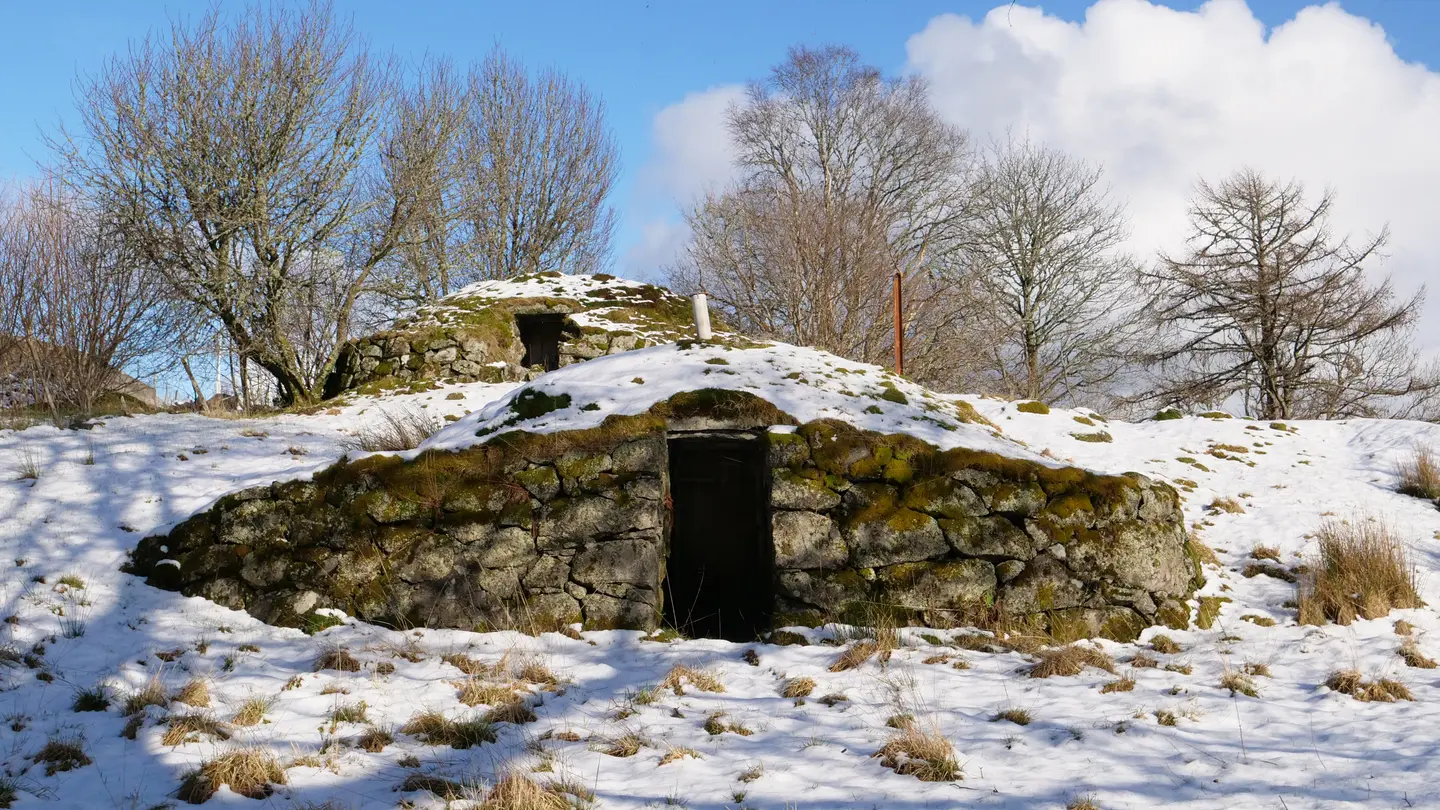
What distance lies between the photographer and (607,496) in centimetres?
563

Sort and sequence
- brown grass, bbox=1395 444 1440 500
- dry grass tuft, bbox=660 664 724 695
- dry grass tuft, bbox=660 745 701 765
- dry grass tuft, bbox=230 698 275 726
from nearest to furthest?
dry grass tuft, bbox=660 745 701 765
dry grass tuft, bbox=230 698 275 726
dry grass tuft, bbox=660 664 724 695
brown grass, bbox=1395 444 1440 500

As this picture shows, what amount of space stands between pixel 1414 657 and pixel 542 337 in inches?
465

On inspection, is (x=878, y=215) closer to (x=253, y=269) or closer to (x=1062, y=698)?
(x=253, y=269)

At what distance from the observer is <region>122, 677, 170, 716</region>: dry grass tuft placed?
4016mm

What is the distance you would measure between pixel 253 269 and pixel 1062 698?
12.3m

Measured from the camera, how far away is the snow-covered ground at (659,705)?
3371 millimetres

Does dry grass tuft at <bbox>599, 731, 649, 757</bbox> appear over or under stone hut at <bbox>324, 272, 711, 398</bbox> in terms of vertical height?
under

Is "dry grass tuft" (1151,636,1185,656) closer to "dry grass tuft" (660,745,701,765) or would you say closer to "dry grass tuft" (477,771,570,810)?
"dry grass tuft" (660,745,701,765)

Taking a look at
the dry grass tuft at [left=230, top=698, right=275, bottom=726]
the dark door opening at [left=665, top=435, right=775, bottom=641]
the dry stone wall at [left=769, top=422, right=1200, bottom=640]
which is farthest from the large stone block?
the dry grass tuft at [left=230, top=698, right=275, bottom=726]

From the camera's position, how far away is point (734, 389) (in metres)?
6.19

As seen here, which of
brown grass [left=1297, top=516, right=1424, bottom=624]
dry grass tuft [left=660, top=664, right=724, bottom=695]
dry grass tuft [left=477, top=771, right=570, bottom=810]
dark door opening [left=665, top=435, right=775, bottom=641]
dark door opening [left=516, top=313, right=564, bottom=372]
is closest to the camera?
dry grass tuft [left=477, top=771, right=570, bottom=810]

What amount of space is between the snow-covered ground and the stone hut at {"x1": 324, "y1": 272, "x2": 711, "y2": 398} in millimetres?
5270

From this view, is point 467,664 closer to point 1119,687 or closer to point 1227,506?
point 1119,687

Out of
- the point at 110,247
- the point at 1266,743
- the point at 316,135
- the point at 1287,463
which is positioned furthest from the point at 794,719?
the point at 316,135
